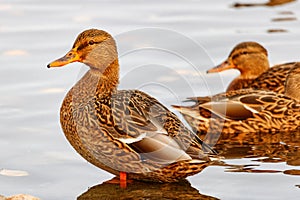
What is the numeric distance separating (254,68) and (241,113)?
6.14 feet

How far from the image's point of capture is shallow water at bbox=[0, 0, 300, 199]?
24.2 ft

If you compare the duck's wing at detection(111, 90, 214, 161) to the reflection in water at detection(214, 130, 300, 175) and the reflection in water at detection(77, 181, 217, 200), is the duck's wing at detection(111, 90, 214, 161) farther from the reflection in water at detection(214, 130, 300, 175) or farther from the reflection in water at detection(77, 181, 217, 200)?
the reflection in water at detection(214, 130, 300, 175)

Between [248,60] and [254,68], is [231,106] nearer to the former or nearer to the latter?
[248,60]

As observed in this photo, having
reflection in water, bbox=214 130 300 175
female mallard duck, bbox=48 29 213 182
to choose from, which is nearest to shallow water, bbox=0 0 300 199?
reflection in water, bbox=214 130 300 175

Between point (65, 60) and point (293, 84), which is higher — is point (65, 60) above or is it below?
below

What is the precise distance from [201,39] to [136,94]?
417 centimetres

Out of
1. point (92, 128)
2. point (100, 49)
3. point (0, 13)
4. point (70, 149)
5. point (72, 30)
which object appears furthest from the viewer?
point (0, 13)

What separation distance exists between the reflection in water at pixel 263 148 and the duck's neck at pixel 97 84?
1.35 meters

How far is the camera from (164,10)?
13.2 metres

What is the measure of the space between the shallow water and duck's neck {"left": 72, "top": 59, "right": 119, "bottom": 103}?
733mm

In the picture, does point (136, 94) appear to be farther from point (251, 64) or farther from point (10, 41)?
Result: point (10, 41)

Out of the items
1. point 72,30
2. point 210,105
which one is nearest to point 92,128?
point 210,105

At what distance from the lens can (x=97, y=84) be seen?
24.7 feet

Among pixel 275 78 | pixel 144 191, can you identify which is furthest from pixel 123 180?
pixel 275 78
